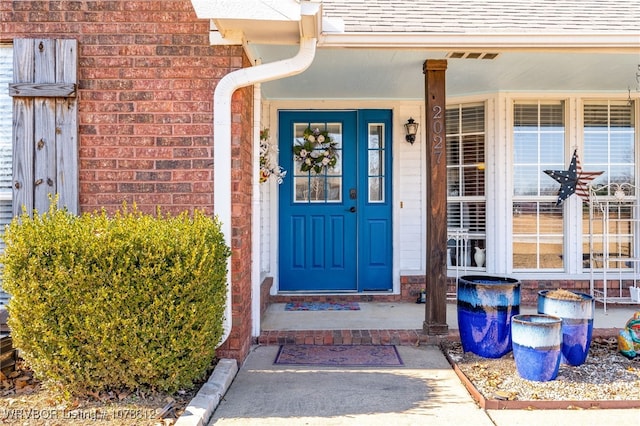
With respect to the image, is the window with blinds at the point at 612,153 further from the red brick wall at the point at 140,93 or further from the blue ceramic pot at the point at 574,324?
the red brick wall at the point at 140,93

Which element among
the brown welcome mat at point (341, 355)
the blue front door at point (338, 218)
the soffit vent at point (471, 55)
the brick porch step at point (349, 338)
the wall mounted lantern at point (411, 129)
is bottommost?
the brown welcome mat at point (341, 355)

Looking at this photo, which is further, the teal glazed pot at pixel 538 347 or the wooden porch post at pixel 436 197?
the wooden porch post at pixel 436 197

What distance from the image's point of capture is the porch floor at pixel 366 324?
401 centimetres

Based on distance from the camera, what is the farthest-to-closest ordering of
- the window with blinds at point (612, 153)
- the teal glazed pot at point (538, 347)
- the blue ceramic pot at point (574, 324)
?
the window with blinds at point (612, 153) → the blue ceramic pot at point (574, 324) → the teal glazed pot at point (538, 347)

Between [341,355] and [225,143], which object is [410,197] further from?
[225,143]

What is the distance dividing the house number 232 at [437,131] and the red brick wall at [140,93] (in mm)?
1602

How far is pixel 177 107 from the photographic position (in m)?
3.43

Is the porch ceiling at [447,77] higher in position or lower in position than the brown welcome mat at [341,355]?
higher

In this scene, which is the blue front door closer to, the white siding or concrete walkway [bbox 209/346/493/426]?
the white siding

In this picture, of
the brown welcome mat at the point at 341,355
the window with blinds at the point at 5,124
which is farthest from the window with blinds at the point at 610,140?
the window with blinds at the point at 5,124

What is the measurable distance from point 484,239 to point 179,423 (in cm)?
392

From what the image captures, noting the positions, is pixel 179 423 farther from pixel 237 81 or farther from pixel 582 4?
pixel 582 4

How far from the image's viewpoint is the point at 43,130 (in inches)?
134

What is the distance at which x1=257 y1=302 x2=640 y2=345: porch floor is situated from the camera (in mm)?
4008
